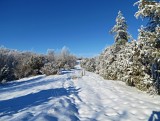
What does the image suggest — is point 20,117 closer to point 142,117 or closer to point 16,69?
point 142,117

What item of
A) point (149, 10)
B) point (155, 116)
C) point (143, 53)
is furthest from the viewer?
point (143, 53)

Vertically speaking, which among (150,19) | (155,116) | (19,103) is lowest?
(155,116)

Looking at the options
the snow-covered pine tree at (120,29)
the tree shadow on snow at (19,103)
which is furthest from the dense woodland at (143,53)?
the tree shadow on snow at (19,103)

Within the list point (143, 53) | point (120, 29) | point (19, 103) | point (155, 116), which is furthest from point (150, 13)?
point (120, 29)

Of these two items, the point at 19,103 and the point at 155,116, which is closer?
the point at 155,116

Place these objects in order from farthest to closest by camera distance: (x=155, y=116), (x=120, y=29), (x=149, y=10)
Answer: (x=120, y=29)
(x=149, y=10)
(x=155, y=116)

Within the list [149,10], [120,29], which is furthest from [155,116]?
[120,29]

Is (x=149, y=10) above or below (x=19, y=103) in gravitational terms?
above

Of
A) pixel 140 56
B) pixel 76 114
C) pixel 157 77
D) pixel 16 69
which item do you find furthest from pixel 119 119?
pixel 16 69

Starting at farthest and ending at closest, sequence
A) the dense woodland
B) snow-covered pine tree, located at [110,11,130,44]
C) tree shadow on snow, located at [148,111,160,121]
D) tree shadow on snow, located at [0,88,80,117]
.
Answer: snow-covered pine tree, located at [110,11,130,44]
the dense woodland
tree shadow on snow, located at [0,88,80,117]
tree shadow on snow, located at [148,111,160,121]

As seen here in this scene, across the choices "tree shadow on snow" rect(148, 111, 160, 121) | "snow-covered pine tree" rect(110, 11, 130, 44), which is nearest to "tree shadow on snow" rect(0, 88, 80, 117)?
"tree shadow on snow" rect(148, 111, 160, 121)

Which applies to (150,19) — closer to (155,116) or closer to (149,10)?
(149,10)

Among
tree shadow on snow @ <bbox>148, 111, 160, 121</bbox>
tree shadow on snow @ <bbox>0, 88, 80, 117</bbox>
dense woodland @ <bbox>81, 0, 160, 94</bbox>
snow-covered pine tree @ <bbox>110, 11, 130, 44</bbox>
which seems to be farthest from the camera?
snow-covered pine tree @ <bbox>110, 11, 130, 44</bbox>

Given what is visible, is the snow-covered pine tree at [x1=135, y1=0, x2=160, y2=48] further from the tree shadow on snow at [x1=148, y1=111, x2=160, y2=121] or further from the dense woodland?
the tree shadow on snow at [x1=148, y1=111, x2=160, y2=121]
